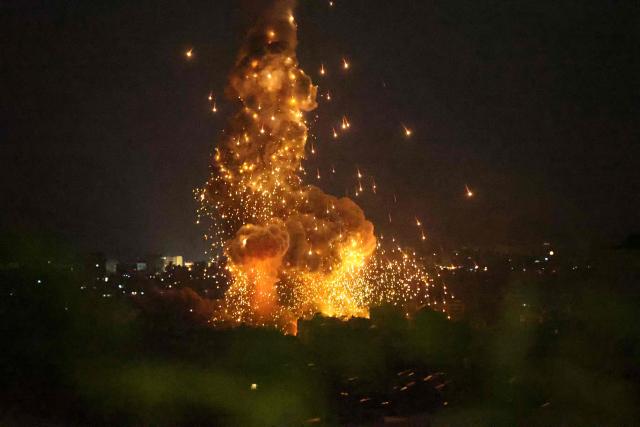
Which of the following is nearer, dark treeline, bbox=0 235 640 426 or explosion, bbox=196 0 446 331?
dark treeline, bbox=0 235 640 426

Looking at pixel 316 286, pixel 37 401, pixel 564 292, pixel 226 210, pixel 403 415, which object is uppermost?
pixel 226 210

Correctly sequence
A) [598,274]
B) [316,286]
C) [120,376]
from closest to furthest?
[120,376] < [598,274] < [316,286]

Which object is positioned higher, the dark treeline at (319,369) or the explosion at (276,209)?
the explosion at (276,209)

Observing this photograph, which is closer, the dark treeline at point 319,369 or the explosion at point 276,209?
the dark treeline at point 319,369

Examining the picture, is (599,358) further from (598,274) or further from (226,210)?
(226,210)

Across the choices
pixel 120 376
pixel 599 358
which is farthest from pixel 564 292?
pixel 120 376
